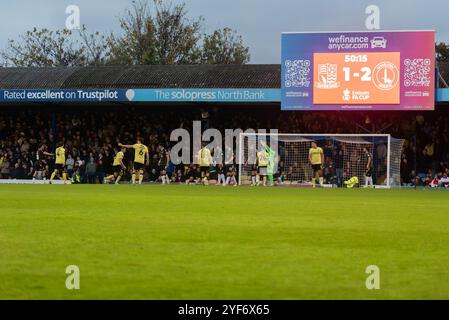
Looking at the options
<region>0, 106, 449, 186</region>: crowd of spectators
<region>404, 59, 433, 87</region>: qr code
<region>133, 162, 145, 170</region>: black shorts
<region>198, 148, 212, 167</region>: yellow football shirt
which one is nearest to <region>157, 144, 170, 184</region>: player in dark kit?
<region>0, 106, 449, 186</region>: crowd of spectators

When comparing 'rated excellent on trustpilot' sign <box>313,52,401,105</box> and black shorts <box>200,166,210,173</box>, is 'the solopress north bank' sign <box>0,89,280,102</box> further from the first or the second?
black shorts <box>200,166,210,173</box>

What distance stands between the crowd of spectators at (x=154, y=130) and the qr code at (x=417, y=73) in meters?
3.04

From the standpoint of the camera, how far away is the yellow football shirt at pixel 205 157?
1465 inches

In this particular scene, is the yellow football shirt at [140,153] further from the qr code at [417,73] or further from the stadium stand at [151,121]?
the qr code at [417,73]

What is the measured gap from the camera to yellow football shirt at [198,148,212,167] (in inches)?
1465

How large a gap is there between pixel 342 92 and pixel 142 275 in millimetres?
29529

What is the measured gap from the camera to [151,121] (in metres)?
44.2

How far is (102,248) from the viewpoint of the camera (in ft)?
34.8

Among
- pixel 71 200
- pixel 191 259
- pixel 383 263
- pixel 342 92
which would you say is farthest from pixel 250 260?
pixel 342 92

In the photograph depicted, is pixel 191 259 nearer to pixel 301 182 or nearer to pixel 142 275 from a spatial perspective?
pixel 142 275

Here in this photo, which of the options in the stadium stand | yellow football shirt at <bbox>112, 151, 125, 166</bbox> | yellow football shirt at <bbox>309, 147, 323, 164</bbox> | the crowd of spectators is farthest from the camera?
the stadium stand

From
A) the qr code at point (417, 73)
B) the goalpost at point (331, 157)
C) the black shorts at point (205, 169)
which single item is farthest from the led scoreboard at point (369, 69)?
the black shorts at point (205, 169)

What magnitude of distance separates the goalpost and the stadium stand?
3.53 ft

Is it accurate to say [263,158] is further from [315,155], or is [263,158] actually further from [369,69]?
[369,69]
